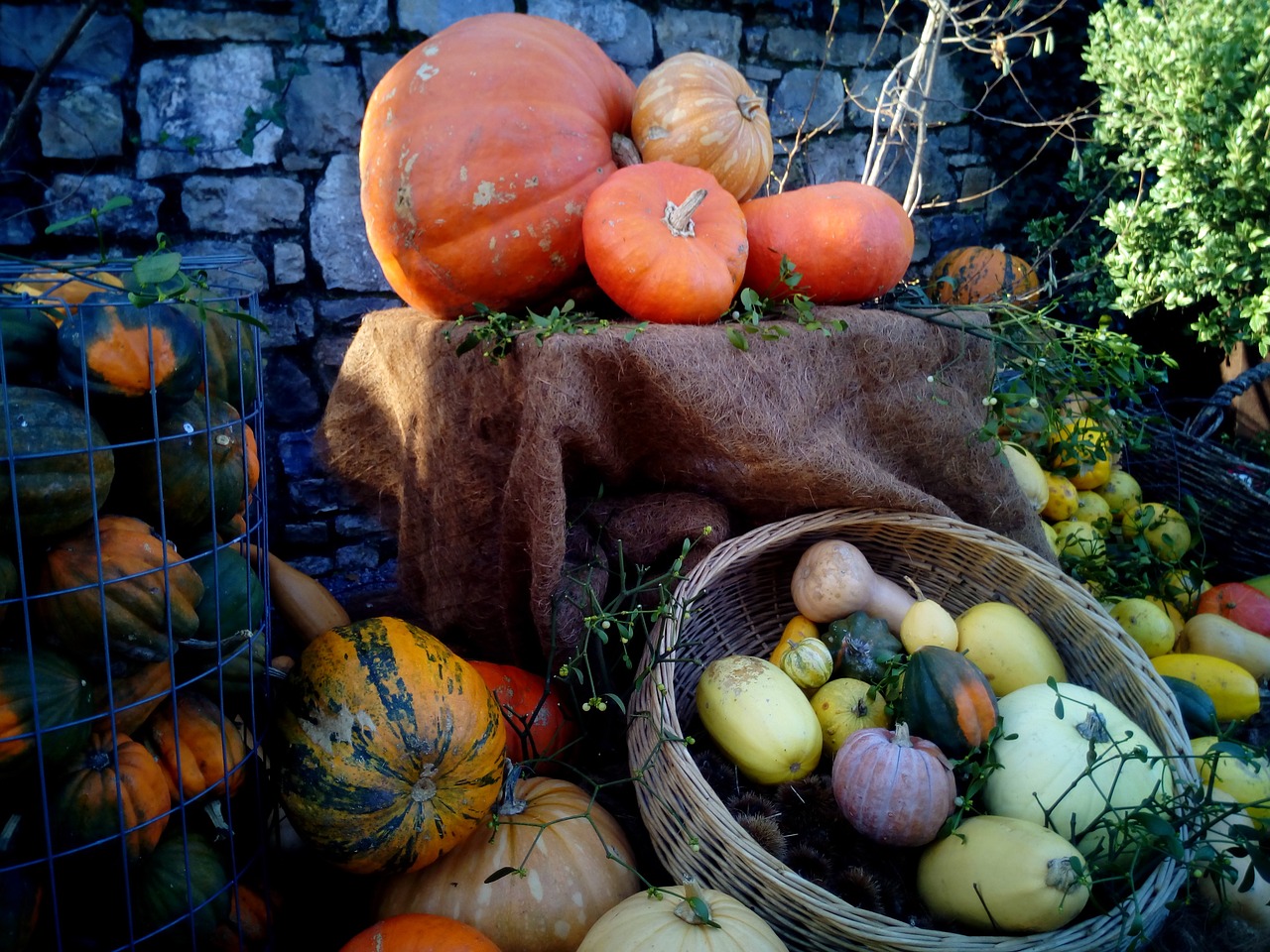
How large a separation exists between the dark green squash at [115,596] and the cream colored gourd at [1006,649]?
1252 millimetres

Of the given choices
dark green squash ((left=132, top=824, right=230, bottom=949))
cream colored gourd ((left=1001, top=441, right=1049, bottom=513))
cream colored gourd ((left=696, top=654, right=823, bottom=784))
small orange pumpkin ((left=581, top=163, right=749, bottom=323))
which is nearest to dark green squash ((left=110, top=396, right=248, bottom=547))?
dark green squash ((left=132, top=824, right=230, bottom=949))

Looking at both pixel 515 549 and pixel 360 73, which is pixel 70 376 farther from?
pixel 360 73

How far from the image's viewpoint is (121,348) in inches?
37.6

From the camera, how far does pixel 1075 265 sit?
3611mm

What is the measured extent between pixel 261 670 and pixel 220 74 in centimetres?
192

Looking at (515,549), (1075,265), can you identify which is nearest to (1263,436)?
(1075,265)

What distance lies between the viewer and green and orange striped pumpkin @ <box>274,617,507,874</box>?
1.19 meters

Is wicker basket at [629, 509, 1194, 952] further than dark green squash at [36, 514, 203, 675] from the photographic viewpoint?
Yes

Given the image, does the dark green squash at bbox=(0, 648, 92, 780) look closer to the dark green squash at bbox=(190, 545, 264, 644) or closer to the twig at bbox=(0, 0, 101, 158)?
the dark green squash at bbox=(190, 545, 264, 644)

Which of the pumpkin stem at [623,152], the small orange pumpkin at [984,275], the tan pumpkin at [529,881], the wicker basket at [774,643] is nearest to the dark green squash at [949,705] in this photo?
the wicker basket at [774,643]

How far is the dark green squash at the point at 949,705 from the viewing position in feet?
4.39

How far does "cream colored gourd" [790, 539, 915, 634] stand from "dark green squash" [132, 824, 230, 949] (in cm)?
102

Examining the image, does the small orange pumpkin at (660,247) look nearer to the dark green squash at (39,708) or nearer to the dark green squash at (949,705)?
the dark green squash at (949,705)

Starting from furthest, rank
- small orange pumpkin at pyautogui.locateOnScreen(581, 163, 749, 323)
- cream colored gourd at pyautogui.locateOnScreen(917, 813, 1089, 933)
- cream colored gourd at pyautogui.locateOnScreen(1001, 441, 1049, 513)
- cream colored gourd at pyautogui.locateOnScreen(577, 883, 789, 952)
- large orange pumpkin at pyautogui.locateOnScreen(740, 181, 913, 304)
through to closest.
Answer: cream colored gourd at pyautogui.locateOnScreen(1001, 441, 1049, 513) → large orange pumpkin at pyautogui.locateOnScreen(740, 181, 913, 304) → small orange pumpkin at pyautogui.locateOnScreen(581, 163, 749, 323) → cream colored gourd at pyautogui.locateOnScreen(917, 813, 1089, 933) → cream colored gourd at pyautogui.locateOnScreen(577, 883, 789, 952)
